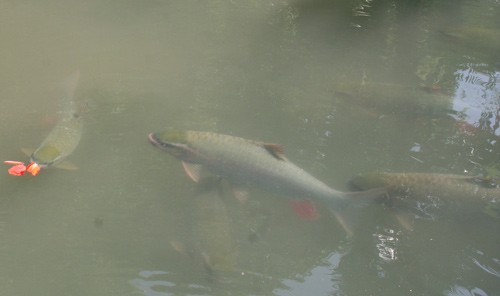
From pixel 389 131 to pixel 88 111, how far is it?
2479mm

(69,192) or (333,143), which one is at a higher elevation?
(333,143)

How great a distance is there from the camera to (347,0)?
7.64m

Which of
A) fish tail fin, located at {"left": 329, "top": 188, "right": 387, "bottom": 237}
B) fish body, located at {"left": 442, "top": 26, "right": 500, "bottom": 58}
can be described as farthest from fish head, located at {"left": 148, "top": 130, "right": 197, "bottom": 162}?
fish body, located at {"left": 442, "top": 26, "right": 500, "bottom": 58}

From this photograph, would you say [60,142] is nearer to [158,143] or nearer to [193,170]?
[158,143]

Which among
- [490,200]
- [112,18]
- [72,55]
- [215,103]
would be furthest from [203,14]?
[490,200]

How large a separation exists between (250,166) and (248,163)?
0.02m

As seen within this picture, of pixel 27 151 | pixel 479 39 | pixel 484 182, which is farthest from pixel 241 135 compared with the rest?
pixel 479 39

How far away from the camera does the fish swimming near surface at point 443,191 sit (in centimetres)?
369

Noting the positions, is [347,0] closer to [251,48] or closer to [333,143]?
[251,48]

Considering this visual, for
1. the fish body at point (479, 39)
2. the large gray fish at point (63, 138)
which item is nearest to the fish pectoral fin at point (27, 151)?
the large gray fish at point (63, 138)

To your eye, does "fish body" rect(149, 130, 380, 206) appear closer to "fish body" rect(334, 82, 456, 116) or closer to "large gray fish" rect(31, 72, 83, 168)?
"large gray fish" rect(31, 72, 83, 168)

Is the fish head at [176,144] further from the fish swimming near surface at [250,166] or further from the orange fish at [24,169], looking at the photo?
the orange fish at [24,169]

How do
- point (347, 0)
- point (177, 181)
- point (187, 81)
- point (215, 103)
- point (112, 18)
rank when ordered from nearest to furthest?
1. point (177, 181)
2. point (215, 103)
3. point (187, 81)
4. point (112, 18)
5. point (347, 0)

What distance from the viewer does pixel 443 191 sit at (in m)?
3.71
